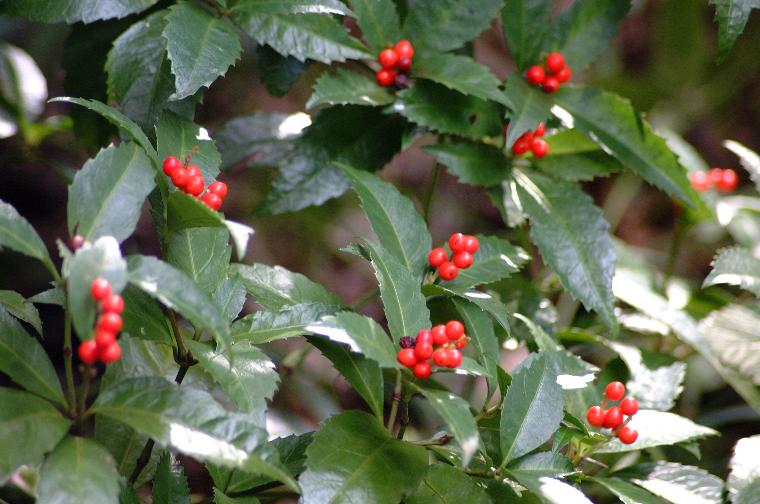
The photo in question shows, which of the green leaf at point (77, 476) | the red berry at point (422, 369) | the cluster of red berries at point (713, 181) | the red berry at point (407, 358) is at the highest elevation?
the red berry at point (407, 358)

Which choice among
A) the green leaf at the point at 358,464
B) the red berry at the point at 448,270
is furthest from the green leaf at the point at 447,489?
the red berry at the point at 448,270

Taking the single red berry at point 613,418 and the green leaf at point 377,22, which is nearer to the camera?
the single red berry at point 613,418

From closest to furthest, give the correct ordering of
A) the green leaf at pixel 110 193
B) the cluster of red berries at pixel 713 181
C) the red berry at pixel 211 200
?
the green leaf at pixel 110 193 < the red berry at pixel 211 200 < the cluster of red berries at pixel 713 181

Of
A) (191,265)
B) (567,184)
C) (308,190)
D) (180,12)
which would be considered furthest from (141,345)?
(567,184)

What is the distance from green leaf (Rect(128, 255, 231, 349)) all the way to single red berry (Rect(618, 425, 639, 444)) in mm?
605

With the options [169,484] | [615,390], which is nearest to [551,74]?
[615,390]

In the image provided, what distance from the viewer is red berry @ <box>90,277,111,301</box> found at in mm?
747

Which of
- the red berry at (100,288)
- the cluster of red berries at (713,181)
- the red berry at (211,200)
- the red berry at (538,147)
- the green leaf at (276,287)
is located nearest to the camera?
the red berry at (100,288)

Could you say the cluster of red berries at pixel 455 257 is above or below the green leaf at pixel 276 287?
above

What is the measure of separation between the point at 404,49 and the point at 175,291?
734 millimetres

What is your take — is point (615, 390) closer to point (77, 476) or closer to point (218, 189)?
point (218, 189)

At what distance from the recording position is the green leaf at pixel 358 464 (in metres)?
0.94

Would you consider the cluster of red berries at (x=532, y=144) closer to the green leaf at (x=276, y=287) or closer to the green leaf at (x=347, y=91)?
the green leaf at (x=347, y=91)

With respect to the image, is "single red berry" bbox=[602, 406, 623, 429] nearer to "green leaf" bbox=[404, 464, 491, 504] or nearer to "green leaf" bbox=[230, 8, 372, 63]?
"green leaf" bbox=[404, 464, 491, 504]
